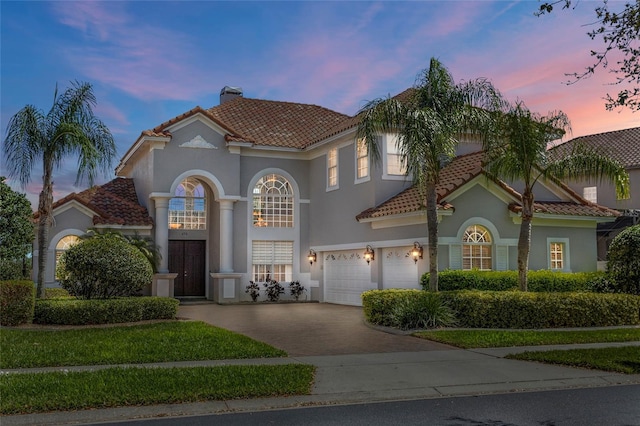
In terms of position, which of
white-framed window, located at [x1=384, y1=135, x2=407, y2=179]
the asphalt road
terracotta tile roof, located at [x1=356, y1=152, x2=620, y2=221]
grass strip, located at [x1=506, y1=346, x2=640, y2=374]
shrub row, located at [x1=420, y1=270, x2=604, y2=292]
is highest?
white-framed window, located at [x1=384, y1=135, x2=407, y2=179]

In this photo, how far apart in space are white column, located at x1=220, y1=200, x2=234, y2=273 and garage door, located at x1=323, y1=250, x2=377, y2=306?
12.9 feet

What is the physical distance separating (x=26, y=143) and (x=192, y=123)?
8.58m

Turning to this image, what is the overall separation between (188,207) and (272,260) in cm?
448

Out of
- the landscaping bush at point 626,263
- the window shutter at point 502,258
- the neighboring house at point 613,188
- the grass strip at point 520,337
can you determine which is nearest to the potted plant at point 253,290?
the window shutter at point 502,258

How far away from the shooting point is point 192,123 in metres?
25.2

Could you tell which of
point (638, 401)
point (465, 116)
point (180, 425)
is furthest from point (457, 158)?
point (180, 425)

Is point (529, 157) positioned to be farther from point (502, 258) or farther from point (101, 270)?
point (101, 270)

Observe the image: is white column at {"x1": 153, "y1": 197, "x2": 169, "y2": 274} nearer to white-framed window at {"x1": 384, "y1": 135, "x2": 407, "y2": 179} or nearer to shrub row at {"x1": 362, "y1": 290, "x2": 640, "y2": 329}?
white-framed window at {"x1": 384, "y1": 135, "x2": 407, "y2": 179}

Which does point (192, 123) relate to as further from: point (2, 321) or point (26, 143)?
point (2, 321)

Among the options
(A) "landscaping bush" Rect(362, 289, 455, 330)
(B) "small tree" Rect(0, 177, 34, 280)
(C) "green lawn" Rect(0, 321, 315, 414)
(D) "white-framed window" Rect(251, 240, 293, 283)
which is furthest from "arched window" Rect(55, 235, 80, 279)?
(A) "landscaping bush" Rect(362, 289, 455, 330)

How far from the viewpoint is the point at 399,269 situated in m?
21.3

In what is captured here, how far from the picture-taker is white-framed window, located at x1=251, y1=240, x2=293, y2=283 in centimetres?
2645

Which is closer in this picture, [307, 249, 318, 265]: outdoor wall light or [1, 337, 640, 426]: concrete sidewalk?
[1, 337, 640, 426]: concrete sidewalk

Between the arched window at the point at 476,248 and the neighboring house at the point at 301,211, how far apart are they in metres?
0.04
